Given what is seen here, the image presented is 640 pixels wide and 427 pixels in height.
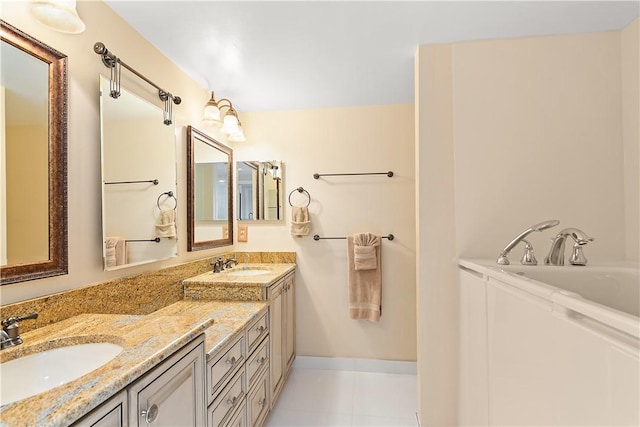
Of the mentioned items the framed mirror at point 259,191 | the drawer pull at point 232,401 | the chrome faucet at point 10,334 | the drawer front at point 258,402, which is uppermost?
the framed mirror at point 259,191

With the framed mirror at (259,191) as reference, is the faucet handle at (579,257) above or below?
below

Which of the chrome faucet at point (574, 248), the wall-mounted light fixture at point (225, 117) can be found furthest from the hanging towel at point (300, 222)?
the chrome faucet at point (574, 248)

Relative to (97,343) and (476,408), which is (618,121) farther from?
(97,343)

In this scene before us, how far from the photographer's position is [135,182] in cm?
150

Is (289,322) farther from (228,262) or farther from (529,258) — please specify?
(529,258)

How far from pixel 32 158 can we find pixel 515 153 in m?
2.24

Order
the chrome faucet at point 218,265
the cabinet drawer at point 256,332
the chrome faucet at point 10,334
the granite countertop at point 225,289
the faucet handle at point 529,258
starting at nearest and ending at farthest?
the chrome faucet at point 10,334 → the faucet handle at point 529,258 → the cabinet drawer at point 256,332 → the granite countertop at point 225,289 → the chrome faucet at point 218,265

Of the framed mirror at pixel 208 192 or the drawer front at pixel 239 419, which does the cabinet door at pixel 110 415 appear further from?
the framed mirror at pixel 208 192

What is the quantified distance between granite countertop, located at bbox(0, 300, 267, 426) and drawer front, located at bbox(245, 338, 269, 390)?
0.91 ft

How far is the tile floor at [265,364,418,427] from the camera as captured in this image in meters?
1.89

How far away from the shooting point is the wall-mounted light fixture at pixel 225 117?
77.3 inches

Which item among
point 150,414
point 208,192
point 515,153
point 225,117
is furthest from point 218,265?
point 515,153

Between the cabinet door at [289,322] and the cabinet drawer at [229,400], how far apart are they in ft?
2.51

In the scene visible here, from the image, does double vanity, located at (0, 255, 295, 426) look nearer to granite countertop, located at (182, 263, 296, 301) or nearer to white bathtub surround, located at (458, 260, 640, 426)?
granite countertop, located at (182, 263, 296, 301)
